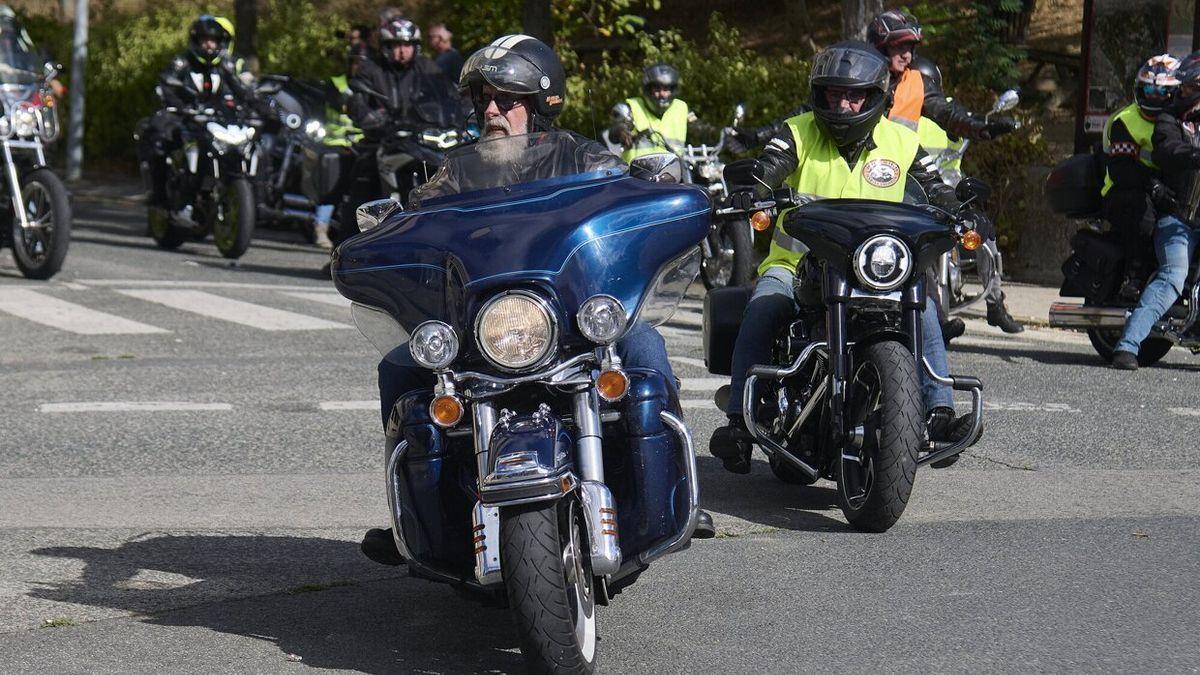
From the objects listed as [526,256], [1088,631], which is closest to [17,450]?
[526,256]

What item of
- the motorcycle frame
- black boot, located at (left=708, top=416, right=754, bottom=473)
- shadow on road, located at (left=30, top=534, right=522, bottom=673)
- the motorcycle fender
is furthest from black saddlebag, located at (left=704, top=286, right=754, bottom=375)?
the motorcycle fender

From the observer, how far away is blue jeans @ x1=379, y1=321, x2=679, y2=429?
475cm

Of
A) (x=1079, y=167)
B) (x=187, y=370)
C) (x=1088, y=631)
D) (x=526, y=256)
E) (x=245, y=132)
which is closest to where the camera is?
(x=526, y=256)

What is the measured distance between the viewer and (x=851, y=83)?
6.45 m

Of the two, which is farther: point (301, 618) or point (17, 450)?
point (17, 450)

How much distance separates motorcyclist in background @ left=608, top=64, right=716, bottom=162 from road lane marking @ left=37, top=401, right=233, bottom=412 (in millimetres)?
5780

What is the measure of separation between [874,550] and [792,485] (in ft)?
3.88

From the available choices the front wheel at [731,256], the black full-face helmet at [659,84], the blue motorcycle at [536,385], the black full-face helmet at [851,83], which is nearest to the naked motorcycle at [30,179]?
the black full-face helmet at [659,84]

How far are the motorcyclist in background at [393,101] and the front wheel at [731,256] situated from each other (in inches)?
94.8

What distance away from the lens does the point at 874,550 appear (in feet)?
19.3

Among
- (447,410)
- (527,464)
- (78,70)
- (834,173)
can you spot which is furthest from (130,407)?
(78,70)

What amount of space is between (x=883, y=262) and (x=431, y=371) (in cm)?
184

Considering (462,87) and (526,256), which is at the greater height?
(462,87)

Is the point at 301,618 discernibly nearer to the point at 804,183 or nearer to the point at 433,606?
the point at 433,606
